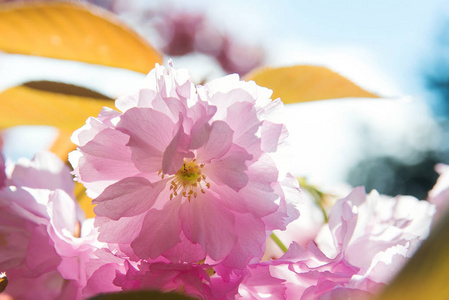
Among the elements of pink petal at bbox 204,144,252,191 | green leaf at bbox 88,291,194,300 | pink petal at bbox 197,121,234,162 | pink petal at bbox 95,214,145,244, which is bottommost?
pink petal at bbox 95,214,145,244

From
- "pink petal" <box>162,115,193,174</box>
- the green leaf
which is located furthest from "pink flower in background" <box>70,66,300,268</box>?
the green leaf

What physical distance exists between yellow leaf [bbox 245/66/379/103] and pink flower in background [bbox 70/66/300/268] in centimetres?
17

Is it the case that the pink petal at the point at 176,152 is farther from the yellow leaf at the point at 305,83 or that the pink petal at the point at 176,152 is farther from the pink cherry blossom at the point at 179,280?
the yellow leaf at the point at 305,83

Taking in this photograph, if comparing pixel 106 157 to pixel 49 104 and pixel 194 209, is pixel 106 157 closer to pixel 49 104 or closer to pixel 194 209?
pixel 194 209

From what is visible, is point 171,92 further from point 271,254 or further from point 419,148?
point 419,148

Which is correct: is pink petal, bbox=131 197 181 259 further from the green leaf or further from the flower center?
the green leaf

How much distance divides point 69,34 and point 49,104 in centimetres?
8

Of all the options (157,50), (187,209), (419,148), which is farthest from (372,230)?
(419,148)

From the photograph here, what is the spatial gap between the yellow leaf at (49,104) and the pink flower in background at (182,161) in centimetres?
17

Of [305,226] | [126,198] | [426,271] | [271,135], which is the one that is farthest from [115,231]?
[305,226]

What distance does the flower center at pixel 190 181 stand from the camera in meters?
0.37

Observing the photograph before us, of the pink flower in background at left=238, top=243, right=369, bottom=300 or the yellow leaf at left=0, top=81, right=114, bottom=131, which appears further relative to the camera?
the yellow leaf at left=0, top=81, right=114, bottom=131

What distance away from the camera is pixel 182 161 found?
1.08 feet

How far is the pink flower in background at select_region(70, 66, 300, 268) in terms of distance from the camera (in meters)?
0.32
